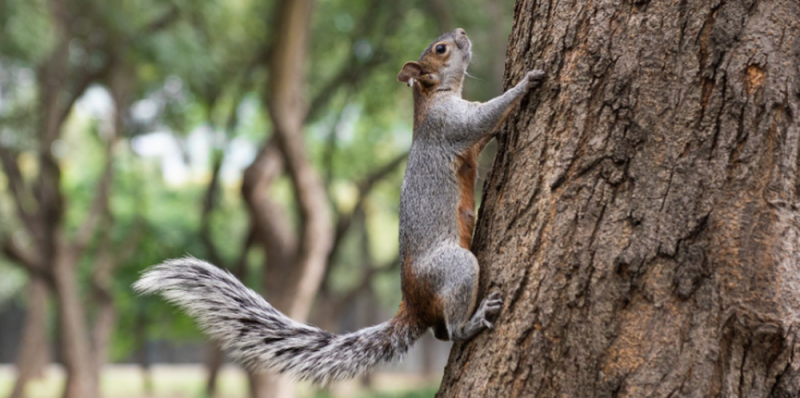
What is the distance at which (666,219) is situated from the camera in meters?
1.65

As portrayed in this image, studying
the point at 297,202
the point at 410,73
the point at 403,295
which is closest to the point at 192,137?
the point at 297,202

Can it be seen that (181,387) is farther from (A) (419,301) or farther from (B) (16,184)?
(A) (419,301)

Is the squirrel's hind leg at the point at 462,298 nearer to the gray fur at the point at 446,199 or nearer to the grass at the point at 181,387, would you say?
the gray fur at the point at 446,199

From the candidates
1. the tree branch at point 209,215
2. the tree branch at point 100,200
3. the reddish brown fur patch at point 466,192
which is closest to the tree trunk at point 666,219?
the reddish brown fur patch at point 466,192

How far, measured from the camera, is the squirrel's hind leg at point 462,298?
188 cm

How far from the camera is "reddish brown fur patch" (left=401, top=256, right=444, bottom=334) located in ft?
6.95

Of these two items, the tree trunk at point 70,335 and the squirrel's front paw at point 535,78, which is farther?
the tree trunk at point 70,335

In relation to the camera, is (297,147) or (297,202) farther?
(297,202)

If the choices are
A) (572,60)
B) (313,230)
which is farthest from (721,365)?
(313,230)

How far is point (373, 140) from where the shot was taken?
15430 millimetres

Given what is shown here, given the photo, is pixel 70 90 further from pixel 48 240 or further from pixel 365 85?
pixel 365 85

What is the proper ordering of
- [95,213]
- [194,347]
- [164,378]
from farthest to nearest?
[194,347] → [164,378] → [95,213]

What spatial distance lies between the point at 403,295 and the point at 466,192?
39 centimetres

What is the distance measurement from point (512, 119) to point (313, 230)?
5.81 metres
